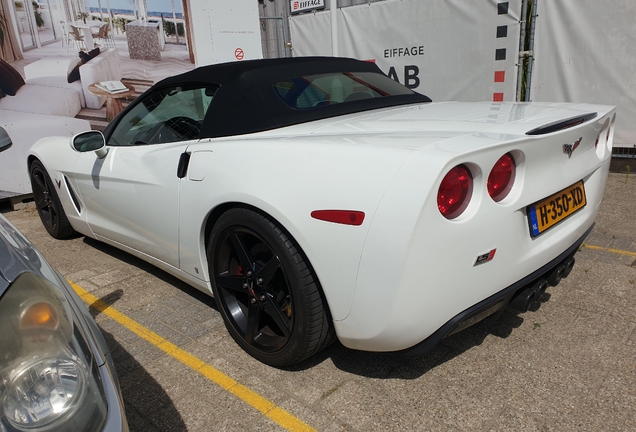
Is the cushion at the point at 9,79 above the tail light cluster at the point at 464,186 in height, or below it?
above

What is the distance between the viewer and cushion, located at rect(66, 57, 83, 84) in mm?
6699

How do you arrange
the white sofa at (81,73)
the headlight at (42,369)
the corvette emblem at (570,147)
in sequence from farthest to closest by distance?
the white sofa at (81,73) < the corvette emblem at (570,147) < the headlight at (42,369)

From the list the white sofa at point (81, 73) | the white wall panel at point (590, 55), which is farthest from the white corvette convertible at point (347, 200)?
the white sofa at point (81, 73)

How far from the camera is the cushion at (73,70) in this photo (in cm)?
670

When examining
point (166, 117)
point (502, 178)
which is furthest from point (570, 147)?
point (166, 117)

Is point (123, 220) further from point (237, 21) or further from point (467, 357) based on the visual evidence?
point (237, 21)

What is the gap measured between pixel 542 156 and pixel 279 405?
153cm

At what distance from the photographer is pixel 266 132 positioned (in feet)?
8.36

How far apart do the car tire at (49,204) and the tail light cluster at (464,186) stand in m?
3.56

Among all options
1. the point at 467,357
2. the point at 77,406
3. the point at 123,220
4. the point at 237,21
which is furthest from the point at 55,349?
the point at 237,21

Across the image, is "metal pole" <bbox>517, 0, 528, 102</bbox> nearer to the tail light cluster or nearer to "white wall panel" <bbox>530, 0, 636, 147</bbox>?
"white wall panel" <bbox>530, 0, 636, 147</bbox>

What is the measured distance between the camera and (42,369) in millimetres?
1194

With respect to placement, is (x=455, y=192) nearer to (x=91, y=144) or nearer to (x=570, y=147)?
(x=570, y=147)

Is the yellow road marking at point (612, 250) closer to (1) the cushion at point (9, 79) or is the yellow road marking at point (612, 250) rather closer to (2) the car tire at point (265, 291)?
(2) the car tire at point (265, 291)
